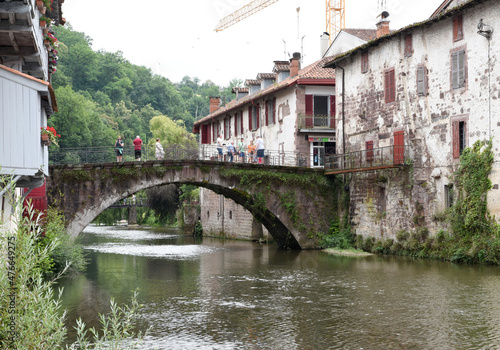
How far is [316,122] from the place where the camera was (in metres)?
35.0

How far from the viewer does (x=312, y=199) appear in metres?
31.1

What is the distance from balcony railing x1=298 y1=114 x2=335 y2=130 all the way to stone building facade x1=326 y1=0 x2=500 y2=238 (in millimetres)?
3130

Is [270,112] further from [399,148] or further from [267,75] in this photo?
[399,148]

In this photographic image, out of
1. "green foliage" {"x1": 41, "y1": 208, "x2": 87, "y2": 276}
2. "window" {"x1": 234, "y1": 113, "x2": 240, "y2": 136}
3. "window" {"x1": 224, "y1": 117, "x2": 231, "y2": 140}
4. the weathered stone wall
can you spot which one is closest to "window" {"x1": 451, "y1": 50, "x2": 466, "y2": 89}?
"green foliage" {"x1": 41, "y1": 208, "x2": 87, "y2": 276}

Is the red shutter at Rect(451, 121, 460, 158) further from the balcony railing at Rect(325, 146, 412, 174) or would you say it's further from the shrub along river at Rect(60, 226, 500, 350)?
the shrub along river at Rect(60, 226, 500, 350)

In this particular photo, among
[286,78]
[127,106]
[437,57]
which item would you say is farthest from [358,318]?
[127,106]

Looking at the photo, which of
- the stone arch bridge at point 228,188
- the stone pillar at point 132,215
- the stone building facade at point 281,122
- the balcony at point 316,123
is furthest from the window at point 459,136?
the stone pillar at point 132,215

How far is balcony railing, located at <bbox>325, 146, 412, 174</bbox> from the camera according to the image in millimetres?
26531

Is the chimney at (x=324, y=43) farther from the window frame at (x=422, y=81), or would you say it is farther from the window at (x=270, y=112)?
the window frame at (x=422, y=81)

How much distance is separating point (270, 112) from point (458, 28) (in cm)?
1622

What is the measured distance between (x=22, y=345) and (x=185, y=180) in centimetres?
2345

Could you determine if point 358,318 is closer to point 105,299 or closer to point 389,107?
point 105,299

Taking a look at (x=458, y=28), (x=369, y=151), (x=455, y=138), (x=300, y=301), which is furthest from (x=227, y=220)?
(x=300, y=301)

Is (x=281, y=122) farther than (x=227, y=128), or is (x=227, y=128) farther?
(x=227, y=128)
